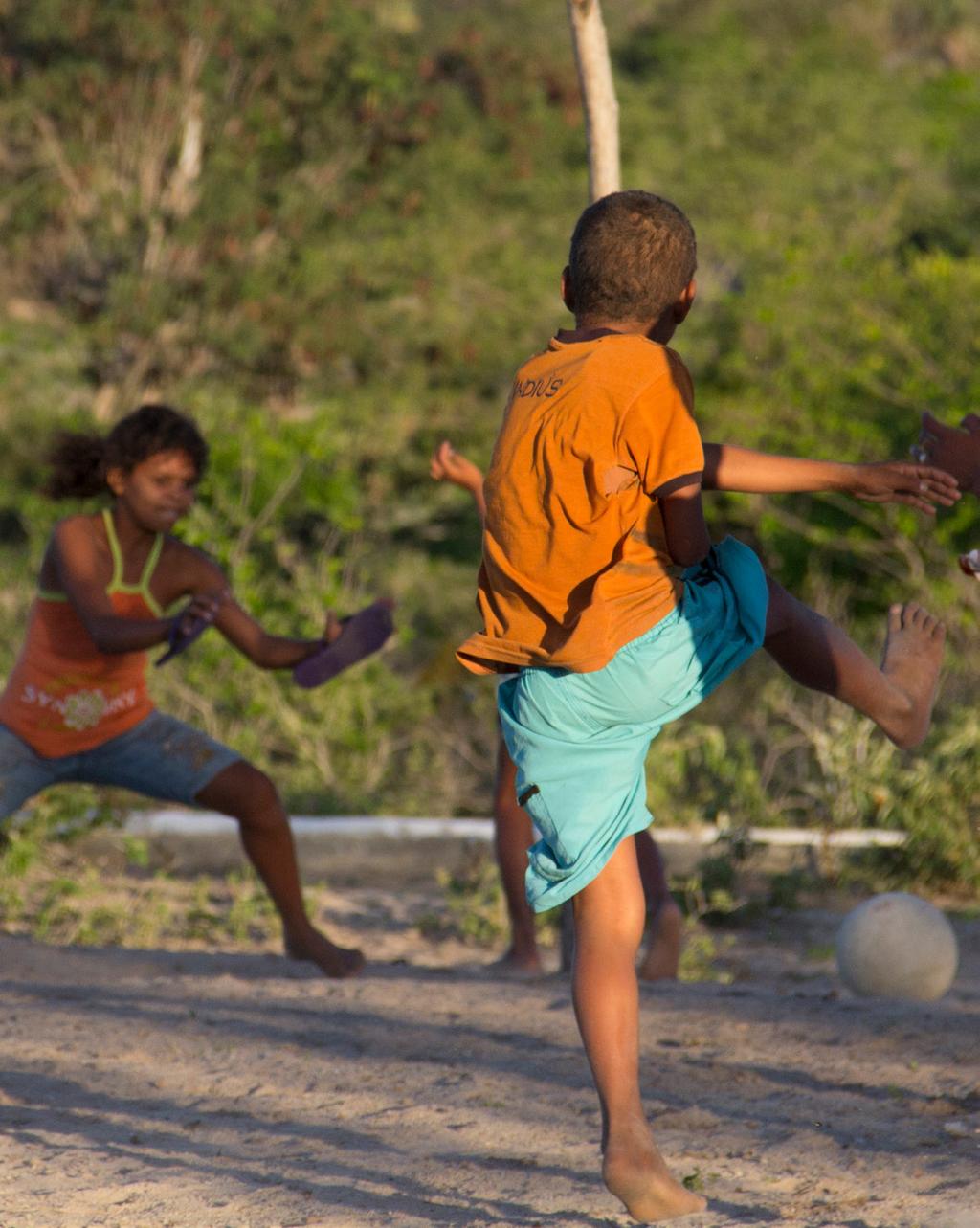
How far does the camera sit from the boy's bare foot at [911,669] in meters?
3.16

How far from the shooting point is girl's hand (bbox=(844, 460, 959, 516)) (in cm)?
290

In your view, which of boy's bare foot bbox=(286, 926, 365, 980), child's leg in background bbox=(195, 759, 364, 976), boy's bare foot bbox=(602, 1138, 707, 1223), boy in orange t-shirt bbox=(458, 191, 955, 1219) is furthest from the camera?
boy's bare foot bbox=(286, 926, 365, 980)

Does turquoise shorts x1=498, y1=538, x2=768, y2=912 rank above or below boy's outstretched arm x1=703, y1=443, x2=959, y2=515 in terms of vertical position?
below

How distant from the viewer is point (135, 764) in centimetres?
473

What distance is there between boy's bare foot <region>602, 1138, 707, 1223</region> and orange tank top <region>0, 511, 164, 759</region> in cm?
248

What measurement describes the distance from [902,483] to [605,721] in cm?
70

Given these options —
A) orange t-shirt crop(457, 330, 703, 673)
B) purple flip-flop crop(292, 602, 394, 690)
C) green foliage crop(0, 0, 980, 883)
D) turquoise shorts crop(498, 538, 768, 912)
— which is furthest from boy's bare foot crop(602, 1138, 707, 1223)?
green foliage crop(0, 0, 980, 883)

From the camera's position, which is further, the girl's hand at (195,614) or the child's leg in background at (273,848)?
the child's leg in background at (273,848)

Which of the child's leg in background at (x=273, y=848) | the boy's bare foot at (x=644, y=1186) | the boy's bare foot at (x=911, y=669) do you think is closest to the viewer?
the boy's bare foot at (x=644, y=1186)

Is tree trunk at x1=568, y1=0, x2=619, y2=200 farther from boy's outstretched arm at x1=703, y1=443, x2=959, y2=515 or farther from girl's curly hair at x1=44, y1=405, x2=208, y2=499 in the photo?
boy's outstretched arm at x1=703, y1=443, x2=959, y2=515

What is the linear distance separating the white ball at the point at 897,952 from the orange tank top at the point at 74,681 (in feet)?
7.32

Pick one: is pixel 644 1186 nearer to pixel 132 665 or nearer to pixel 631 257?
pixel 631 257

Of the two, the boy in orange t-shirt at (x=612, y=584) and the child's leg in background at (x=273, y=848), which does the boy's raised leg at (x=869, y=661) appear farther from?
the child's leg in background at (x=273, y=848)

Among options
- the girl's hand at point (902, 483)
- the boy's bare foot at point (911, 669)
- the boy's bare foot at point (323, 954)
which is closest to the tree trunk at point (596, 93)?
the boy's bare foot at point (911, 669)
